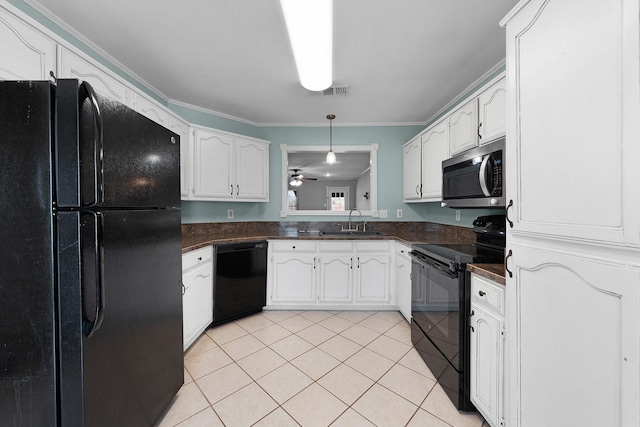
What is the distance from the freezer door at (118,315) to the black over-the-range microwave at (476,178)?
6.14ft

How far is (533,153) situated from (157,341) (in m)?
1.98

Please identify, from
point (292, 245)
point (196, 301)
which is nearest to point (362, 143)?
point (292, 245)

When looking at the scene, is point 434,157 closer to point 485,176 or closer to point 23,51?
point 485,176

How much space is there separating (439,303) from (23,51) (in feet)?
8.62

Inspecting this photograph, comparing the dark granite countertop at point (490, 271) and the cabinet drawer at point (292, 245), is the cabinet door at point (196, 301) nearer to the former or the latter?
the cabinet drawer at point (292, 245)

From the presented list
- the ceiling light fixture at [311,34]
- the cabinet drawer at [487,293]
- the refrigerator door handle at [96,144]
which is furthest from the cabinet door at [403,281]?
the refrigerator door handle at [96,144]

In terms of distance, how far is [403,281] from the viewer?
246cm

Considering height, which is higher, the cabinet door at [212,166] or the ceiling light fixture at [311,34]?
the ceiling light fixture at [311,34]

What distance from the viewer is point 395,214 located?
324cm

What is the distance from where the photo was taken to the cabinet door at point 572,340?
685 millimetres

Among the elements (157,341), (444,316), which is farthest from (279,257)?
(444,316)

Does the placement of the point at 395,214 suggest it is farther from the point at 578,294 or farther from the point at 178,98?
the point at 178,98

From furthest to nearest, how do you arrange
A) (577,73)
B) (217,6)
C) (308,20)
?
(217,6), (308,20), (577,73)

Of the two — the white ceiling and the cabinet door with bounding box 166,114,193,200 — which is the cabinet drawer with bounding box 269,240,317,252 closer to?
the cabinet door with bounding box 166,114,193,200
